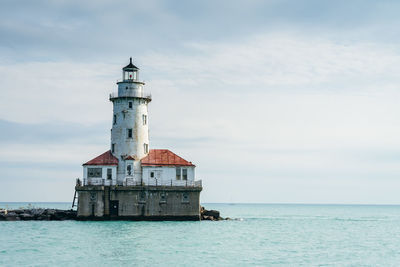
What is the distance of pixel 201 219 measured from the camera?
65.5 metres

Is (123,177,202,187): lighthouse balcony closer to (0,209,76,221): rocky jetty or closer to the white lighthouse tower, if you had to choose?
the white lighthouse tower

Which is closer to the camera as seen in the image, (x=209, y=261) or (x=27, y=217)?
(x=209, y=261)

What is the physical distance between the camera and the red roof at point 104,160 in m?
61.6

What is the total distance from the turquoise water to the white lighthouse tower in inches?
305

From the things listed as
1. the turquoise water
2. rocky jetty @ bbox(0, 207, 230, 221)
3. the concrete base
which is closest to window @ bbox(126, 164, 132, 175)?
the concrete base

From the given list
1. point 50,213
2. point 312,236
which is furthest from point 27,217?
point 312,236

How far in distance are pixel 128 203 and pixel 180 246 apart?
54.0ft

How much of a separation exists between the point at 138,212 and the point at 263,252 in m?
19.4

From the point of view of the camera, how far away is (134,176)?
61.9m

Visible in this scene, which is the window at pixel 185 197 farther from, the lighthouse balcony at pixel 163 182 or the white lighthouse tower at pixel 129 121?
the white lighthouse tower at pixel 129 121

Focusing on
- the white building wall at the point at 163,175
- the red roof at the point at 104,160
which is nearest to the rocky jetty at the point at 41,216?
the red roof at the point at 104,160

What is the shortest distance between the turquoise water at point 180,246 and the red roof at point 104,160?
6.15 meters

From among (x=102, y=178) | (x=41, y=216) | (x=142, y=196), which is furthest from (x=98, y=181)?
(x=41, y=216)

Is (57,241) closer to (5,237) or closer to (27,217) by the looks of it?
(5,237)
